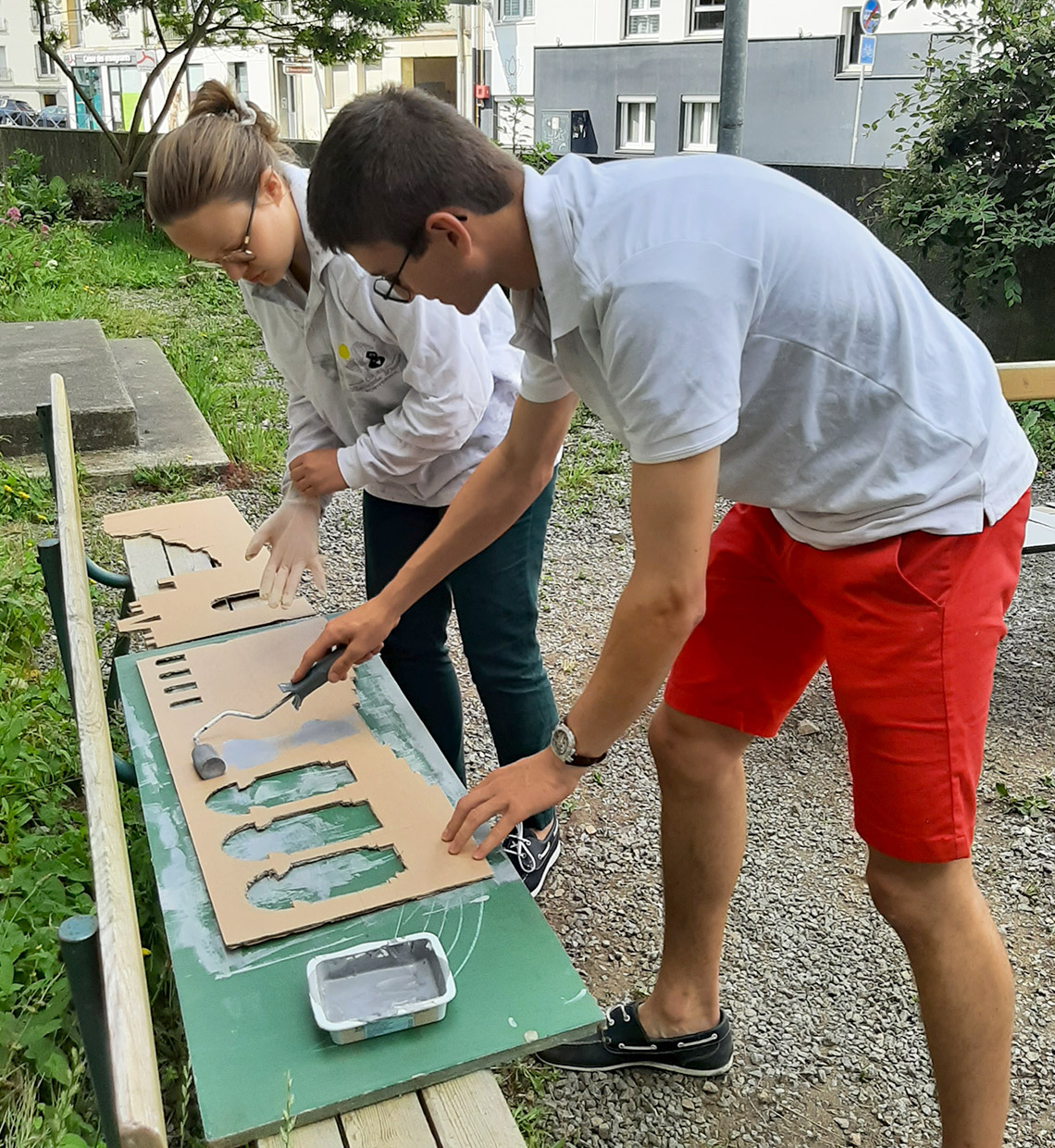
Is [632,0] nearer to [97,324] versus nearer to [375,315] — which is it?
[97,324]

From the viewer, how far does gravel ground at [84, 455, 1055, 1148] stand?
75.3 inches

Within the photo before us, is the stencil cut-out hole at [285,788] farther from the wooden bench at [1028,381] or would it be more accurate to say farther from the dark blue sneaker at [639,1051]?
the wooden bench at [1028,381]

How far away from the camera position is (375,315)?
1877 mm

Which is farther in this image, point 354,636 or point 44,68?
point 44,68

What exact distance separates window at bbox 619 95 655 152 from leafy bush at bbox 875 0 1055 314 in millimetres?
12500

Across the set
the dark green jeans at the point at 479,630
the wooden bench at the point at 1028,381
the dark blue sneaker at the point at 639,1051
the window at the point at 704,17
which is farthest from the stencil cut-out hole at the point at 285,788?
the window at the point at 704,17

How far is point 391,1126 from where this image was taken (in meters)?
1.18

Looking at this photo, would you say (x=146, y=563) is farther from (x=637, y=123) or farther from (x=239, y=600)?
(x=637, y=123)

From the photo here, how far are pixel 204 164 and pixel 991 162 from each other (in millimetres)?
5250

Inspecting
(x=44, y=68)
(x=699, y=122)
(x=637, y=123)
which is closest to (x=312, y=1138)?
(x=699, y=122)

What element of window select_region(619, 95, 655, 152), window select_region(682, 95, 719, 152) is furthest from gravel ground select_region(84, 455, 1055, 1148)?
window select_region(619, 95, 655, 152)

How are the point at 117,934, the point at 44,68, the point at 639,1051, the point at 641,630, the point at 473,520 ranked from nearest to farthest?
the point at 117,934 → the point at 641,630 → the point at 473,520 → the point at 639,1051 → the point at 44,68

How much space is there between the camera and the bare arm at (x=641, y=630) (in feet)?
3.91

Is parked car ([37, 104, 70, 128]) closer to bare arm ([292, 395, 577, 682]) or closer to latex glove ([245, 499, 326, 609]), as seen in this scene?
latex glove ([245, 499, 326, 609])
